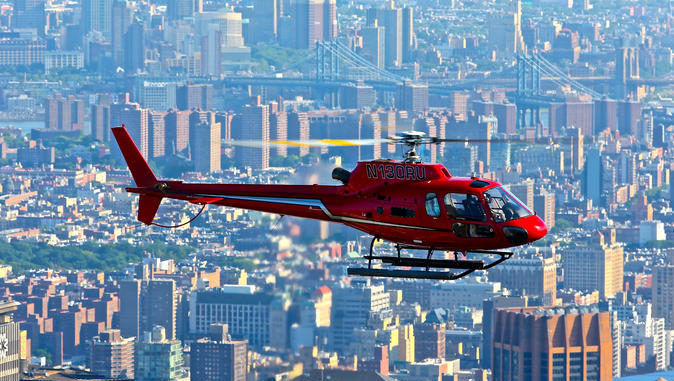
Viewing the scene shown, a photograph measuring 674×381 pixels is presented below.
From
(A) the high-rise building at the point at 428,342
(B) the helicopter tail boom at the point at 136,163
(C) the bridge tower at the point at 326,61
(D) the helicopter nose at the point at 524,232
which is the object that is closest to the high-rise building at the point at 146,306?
(A) the high-rise building at the point at 428,342

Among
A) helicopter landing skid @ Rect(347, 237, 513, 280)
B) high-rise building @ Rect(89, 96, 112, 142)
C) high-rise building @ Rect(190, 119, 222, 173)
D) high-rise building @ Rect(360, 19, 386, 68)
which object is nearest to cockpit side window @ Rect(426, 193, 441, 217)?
helicopter landing skid @ Rect(347, 237, 513, 280)

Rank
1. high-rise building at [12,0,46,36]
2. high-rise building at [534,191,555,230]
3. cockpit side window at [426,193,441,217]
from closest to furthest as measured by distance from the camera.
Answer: cockpit side window at [426,193,441,217] → high-rise building at [534,191,555,230] → high-rise building at [12,0,46,36]

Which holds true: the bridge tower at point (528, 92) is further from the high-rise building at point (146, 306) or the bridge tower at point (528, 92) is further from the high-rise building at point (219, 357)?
the high-rise building at point (219, 357)

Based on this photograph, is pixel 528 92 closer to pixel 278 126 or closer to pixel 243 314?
pixel 278 126

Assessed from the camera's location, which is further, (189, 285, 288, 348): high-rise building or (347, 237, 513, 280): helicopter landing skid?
(189, 285, 288, 348): high-rise building

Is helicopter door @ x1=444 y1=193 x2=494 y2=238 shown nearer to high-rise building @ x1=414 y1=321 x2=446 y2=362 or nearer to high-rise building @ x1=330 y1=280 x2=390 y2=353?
high-rise building @ x1=330 y1=280 x2=390 y2=353

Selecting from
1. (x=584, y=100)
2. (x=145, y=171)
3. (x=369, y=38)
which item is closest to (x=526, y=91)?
(x=584, y=100)
